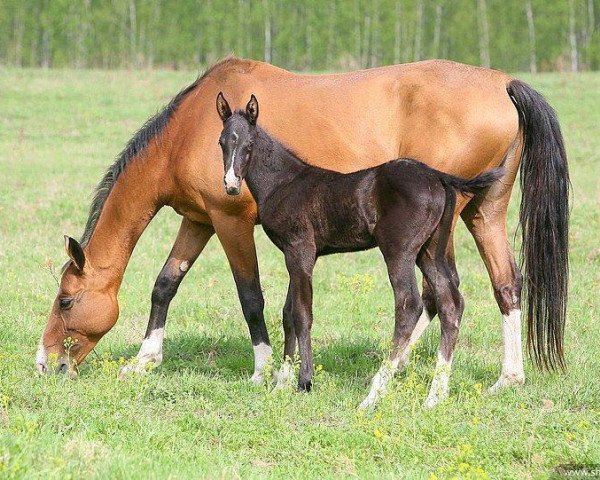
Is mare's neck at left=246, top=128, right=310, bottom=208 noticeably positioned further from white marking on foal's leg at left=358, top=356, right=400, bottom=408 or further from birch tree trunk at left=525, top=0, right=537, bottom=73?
birch tree trunk at left=525, top=0, right=537, bottom=73

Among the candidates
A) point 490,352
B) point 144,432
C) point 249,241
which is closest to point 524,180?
point 490,352

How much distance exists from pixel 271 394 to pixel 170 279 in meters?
1.88

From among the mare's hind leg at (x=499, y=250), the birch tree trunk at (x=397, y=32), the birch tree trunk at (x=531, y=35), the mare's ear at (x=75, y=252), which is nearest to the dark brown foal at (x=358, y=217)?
the mare's hind leg at (x=499, y=250)

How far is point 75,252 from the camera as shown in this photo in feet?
22.7

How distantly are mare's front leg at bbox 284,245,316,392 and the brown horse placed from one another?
0.63 m

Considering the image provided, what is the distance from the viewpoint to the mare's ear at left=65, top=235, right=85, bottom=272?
6.87 metres

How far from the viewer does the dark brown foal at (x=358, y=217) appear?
6.15 m

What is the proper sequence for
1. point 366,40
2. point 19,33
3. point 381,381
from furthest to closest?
point 19,33, point 366,40, point 381,381

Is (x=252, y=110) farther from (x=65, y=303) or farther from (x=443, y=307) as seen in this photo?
(x=65, y=303)

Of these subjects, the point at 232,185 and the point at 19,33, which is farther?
the point at 19,33

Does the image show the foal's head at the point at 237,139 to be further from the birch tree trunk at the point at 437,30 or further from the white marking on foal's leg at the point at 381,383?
the birch tree trunk at the point at 437,30

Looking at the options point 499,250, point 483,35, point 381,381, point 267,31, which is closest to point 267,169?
point 381,381

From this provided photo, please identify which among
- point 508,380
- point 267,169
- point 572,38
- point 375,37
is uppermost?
point 267,169

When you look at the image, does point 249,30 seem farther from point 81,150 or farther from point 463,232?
point 463,232
